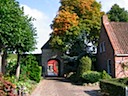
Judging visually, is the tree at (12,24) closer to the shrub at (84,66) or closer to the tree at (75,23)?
the shrub at (84,66)

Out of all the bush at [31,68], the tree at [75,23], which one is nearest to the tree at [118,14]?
the tree at [75,23]

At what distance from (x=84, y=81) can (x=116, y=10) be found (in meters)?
A: 25.1

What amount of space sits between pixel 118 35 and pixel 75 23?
7.88m

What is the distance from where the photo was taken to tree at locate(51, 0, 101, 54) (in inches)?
1551

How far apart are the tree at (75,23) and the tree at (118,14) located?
966 cm

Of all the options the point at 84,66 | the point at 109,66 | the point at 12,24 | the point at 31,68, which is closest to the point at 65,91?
the point at 12,24

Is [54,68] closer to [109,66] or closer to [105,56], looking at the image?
[105,56]

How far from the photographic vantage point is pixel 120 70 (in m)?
30.4

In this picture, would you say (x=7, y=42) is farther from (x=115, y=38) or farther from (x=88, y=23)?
(x=88, y=23)

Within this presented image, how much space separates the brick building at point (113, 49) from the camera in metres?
30.3

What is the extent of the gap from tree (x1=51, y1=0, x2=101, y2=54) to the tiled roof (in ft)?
19.0

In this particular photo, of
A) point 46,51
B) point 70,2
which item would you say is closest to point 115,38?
point 70,2

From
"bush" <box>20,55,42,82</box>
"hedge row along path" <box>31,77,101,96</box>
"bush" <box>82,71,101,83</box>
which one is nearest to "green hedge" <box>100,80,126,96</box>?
"hedge row along path" <box>31,77,101,96</box>

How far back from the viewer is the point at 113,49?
30.7 meters
